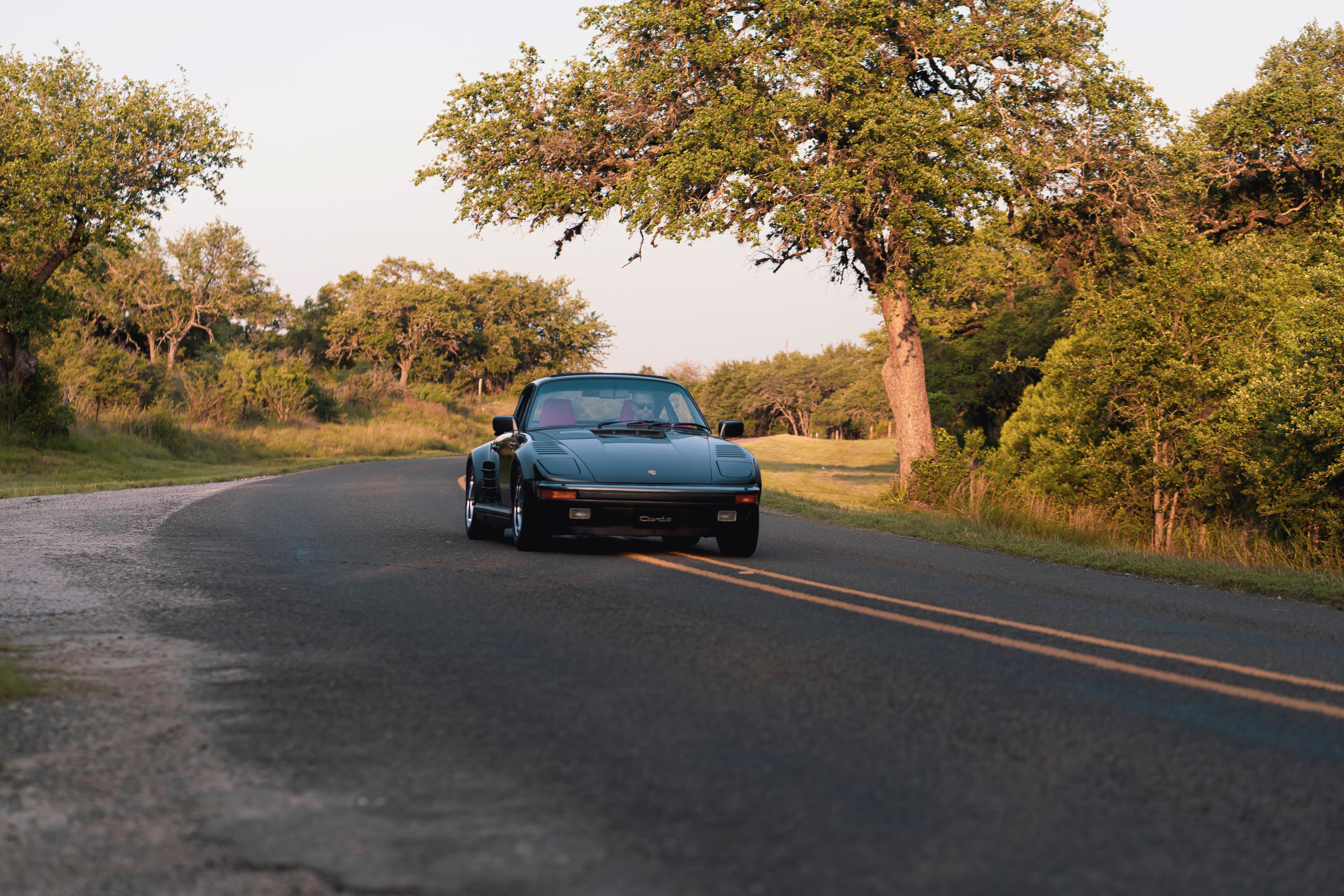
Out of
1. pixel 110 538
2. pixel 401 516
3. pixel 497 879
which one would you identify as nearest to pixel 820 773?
pixel 497 879

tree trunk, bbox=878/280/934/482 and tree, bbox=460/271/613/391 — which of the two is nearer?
tree trunk, bbox=878/280/934/482

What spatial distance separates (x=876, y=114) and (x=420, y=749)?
61.8ft

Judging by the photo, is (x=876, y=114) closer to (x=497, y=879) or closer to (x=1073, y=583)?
(x=1073, y=583)

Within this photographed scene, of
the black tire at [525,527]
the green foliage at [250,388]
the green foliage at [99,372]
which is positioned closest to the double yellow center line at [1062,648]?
the black tire at [525,527]

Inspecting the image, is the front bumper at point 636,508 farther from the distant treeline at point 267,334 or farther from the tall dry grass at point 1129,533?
the distant treeline at point 267,334

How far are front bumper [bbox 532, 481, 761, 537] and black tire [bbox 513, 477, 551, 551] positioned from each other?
12 cm

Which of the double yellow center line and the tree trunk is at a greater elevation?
the tree trunk

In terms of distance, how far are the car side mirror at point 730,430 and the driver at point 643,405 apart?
2.34ft

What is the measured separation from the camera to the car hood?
971cm

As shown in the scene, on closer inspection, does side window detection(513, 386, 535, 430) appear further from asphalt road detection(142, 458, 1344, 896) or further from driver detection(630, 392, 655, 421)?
asphalt road detection(142, 458, 1344, 896)

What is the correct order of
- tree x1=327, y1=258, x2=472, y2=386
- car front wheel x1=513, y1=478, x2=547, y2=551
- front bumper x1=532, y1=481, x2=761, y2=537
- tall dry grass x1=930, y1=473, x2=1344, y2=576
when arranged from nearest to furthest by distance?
front bumper x1=532, y1=481, x2=761, y2=537, car front wheel x1=513, y1=478, x2=547, y2=551, tall dry grass x1=930, y1=473, x2=1344, y2=576, tree x1=327, y1=258, x2=472, y2=386

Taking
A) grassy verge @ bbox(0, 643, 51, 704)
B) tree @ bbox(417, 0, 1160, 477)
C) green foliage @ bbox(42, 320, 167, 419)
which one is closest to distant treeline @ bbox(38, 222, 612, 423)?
green foliage @ bbox(42, 320, 167, 419)

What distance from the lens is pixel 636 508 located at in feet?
31.4

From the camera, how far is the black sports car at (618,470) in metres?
9.61
